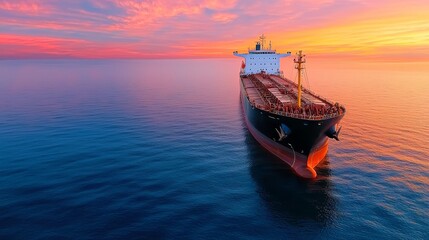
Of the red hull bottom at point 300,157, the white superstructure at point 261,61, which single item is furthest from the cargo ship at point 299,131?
the white superstructure at point 261,61

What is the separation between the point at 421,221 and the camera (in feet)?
61.1

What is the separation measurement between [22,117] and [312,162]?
5059 centimetres

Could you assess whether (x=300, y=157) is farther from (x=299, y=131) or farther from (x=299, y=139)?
(x=299, y=131)

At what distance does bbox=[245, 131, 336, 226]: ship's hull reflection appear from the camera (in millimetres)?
19797

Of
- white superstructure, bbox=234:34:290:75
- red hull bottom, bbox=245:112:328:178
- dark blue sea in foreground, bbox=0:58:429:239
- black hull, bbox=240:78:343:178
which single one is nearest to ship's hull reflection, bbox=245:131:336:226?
dark blue sea in foreground, bbox=0:58:429:239

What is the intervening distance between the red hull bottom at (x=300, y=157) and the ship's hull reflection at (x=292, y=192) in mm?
567

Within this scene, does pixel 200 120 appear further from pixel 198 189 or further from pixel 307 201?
pixel 307 201

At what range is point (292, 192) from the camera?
2275 centimetres

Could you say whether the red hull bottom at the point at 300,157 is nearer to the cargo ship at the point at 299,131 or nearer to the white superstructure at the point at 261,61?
the cargo ship at the point at 299,131

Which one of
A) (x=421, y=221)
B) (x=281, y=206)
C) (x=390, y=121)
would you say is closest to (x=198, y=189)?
(x=281, y=206)

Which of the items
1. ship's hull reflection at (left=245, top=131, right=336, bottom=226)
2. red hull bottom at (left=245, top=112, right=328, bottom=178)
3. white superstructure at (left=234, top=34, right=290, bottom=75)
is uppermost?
white superstructure at (left=234, top=34, right=290, bottom=75)

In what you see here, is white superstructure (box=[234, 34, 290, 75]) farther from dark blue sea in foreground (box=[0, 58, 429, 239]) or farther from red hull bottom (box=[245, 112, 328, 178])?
red hull bottom (box=[245, 112, 328, 178])

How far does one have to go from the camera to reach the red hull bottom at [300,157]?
25.8 metres

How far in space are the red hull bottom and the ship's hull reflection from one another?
0.57 metres
